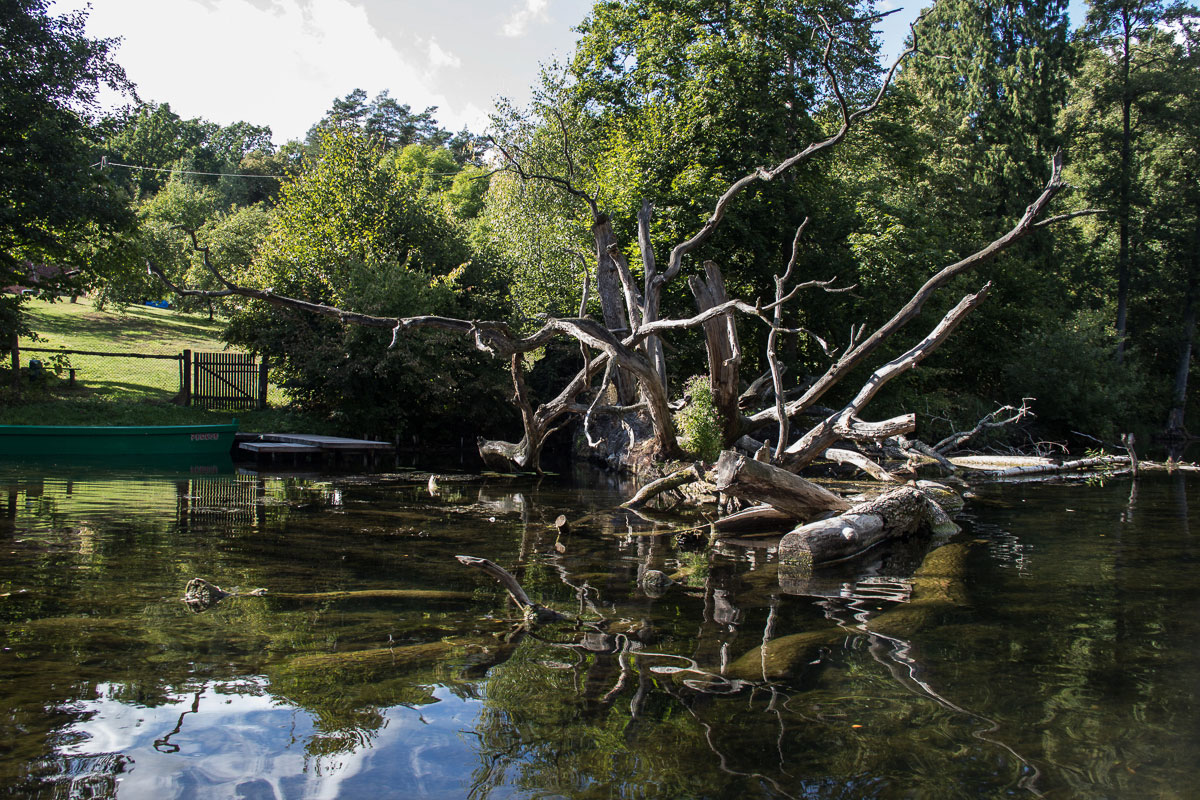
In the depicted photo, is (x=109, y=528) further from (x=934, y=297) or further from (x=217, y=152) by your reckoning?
(x=217, y=152)

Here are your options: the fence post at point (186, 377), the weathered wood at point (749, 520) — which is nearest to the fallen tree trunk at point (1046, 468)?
the weathered wood at point (749, 520)

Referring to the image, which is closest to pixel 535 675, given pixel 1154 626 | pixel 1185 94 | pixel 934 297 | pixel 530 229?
pixel 1154 626

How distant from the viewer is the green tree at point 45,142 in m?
18.1

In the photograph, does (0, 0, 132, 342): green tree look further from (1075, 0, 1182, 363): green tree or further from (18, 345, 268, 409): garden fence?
(1075, 0, 1182, 363): green tree

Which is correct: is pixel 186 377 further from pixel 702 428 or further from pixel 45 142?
pixel 702 428

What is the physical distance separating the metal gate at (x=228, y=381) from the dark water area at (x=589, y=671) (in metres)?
13.7

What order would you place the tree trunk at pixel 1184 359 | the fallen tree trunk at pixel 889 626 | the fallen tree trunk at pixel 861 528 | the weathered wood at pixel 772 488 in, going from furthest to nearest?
the tree trunk at pixel 1184 359
the weathered wood at pixel 772 488
the fallen tree trunk at pixel 861 528
the fallen tree trunk at pixel 889 626

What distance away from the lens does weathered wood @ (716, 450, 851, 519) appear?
8.95 meters

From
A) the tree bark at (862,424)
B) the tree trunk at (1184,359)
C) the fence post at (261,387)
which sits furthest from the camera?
the tree trunk at (1184,359)

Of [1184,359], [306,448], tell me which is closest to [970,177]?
[1184,359]

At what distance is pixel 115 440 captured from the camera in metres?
17.8

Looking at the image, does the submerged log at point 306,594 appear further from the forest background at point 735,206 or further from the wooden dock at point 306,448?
the wooden dock at point 306,448

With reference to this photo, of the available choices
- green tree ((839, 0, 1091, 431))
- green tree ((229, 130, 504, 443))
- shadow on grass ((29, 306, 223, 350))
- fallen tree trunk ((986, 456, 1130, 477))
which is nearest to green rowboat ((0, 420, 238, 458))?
green tree ((229, 130, 504, 443))

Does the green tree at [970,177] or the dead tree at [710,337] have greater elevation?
the green tree at [970,177]
